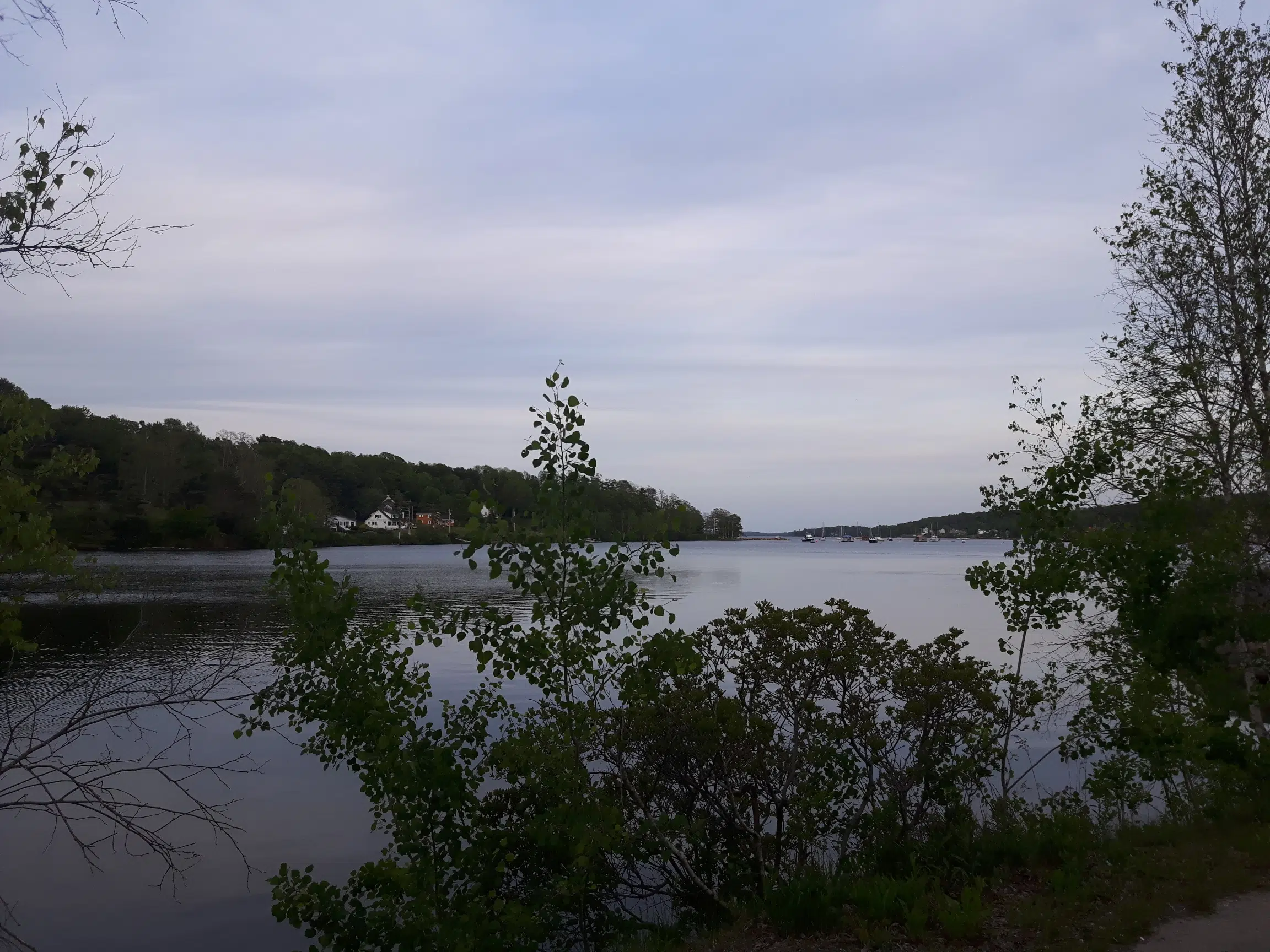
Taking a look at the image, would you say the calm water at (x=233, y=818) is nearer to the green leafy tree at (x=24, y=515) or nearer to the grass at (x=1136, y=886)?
the green leafy tree at (x=24, y=515)

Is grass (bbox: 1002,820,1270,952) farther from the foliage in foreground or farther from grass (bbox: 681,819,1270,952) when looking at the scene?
the foliage in foreground

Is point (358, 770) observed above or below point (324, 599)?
below

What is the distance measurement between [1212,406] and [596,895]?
34.0 feet

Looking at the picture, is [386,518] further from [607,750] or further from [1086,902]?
[1086,902]

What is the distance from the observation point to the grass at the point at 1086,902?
591 cm

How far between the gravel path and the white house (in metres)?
105

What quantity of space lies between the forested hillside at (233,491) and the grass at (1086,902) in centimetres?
303

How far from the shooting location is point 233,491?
202 feet

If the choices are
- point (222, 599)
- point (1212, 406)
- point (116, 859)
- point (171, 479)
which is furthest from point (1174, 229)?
point (171, 479)

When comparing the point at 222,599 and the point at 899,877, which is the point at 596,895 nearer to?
the point at 899,877

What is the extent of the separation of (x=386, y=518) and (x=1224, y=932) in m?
109

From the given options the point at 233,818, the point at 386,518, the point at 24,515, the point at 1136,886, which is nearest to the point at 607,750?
the point at 1136,886

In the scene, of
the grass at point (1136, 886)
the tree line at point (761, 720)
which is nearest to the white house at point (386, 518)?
the tree line at point (761, 720)

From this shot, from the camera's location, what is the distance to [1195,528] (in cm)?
873
